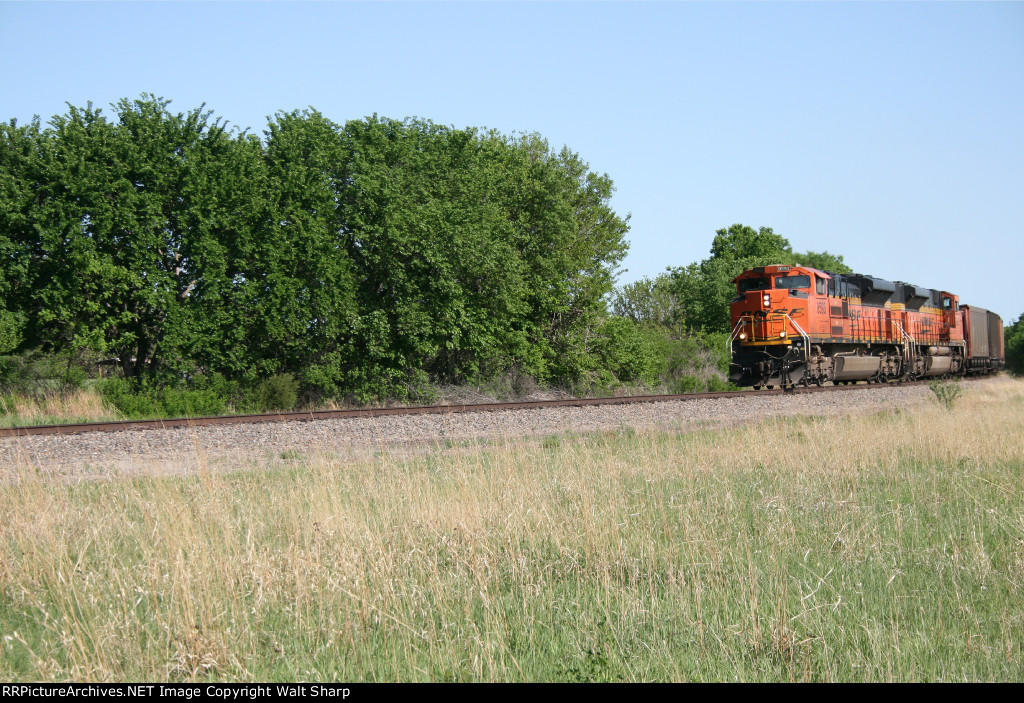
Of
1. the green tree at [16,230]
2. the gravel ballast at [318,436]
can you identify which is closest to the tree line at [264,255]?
the green tree at [16,230]

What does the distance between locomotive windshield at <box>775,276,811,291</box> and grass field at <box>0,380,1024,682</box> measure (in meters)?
16.9

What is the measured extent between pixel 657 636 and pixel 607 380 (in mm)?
25517

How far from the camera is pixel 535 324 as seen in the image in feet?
98.2

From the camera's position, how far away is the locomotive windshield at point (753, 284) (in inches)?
993

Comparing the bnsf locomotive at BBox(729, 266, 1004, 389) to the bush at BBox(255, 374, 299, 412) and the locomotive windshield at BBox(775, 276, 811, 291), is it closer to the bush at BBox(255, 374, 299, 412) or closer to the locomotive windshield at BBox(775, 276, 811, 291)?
the locomotive windshield at BBox(775, 276, 811, 291)

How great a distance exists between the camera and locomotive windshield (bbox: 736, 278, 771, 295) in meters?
25.2

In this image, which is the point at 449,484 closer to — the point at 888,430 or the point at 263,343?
the point at 888,430

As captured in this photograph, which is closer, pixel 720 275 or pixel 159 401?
pixel 159 401

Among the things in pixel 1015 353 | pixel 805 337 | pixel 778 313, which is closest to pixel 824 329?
pixel 805 337

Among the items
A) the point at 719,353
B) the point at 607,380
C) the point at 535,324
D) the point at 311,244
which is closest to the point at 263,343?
the point at 311,244

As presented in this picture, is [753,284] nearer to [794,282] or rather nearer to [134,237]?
[794,282]

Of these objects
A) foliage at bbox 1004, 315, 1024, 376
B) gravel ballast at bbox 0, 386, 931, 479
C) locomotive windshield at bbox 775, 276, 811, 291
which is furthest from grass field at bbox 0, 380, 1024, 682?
foliage at bbox 1004, 315, 1024, 376

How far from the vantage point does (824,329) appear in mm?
25203

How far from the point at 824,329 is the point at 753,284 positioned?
2566 millimetres
